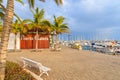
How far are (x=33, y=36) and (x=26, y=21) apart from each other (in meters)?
6.90

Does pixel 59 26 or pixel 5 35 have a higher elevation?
pixel 59 26

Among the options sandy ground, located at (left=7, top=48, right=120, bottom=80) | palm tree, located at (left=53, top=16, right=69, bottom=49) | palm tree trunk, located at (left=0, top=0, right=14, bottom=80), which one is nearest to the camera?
palm tree trunk, located at (left=0, top=0, right=14, bottom=80)

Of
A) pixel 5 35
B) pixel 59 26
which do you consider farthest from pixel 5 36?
pixel 59 26

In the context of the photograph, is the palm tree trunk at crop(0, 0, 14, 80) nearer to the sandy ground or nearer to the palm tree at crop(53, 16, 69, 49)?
the sandy ground

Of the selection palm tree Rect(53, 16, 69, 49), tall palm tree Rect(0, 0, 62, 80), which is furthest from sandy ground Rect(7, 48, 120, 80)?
palm tree Rect(53, 16, 69, 49)

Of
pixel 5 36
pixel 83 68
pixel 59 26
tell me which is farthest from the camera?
pixel 59 26

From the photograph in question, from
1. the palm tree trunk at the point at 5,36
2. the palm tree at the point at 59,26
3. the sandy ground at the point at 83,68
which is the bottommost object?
the sandy ground at the point at 83,68

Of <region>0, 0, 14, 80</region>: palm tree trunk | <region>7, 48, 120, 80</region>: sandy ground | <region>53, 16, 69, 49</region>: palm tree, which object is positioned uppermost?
<region>53, 16, 69, 49</region>: palm tree

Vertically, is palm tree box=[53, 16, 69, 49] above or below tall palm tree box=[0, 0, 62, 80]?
above

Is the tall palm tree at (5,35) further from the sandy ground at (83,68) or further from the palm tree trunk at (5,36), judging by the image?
the sandy ground at (83,68)

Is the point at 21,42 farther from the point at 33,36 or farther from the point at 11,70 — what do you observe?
the point at 11,70

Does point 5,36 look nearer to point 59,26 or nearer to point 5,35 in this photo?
point 5,35

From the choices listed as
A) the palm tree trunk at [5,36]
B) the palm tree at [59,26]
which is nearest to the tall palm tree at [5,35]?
the palm tree trunk at [5,36]

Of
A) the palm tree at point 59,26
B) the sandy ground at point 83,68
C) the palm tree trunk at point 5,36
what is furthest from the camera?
the palm tree at point 59,26
